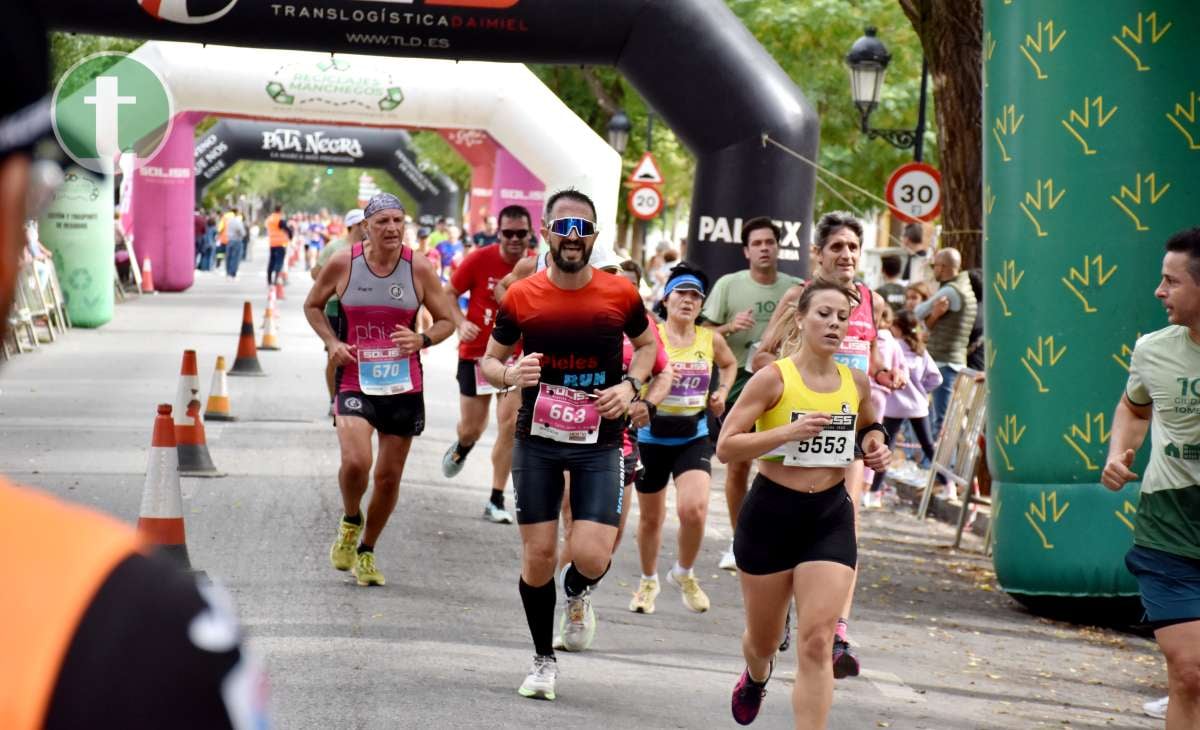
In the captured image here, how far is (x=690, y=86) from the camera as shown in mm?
14602

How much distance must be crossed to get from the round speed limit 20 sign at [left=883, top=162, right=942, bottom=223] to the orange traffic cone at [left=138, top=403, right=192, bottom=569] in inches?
447

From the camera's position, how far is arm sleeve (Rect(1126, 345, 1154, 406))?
244 inches

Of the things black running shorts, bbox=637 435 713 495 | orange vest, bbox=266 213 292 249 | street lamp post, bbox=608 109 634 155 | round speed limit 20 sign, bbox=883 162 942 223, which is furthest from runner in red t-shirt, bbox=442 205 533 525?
orange vest, bbox=266 213 292 249

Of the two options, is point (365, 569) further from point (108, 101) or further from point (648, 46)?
point (108, 101)

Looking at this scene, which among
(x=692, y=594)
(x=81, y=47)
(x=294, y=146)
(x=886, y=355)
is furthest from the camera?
(x=294, y=146)

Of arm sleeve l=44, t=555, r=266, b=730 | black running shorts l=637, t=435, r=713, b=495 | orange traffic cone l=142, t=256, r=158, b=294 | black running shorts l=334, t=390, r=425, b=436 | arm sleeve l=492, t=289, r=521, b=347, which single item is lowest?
orange traffic cone l=142, t=256, r=158, b=294

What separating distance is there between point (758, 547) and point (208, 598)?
511 cm

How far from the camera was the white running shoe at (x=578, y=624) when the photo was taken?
783 cm

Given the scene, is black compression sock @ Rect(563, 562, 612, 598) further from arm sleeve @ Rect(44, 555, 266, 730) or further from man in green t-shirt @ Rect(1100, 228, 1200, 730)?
arm sleeve @ Rect(44, 555, 266, 730)

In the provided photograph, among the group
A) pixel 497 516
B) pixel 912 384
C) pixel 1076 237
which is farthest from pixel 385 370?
pixel 912 384

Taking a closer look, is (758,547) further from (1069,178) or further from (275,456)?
(275,456)

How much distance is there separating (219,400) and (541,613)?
9.93 meters

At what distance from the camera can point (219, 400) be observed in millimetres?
16547

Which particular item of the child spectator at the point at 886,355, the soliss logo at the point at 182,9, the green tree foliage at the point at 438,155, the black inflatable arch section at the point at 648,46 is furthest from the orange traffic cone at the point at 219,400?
the green tree foliage at the point at 438,155
